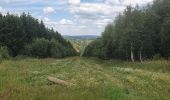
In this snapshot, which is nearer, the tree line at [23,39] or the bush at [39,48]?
the tree line at [23,39]

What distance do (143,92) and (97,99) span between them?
3.76m

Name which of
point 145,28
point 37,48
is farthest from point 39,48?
point 145,28

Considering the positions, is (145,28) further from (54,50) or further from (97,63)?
(54,50)

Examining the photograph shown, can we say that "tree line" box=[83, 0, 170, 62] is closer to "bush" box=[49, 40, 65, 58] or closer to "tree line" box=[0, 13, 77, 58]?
"tree line" box=[0, 13, 77, 58]

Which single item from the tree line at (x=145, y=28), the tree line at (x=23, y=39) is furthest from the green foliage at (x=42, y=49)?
the tree line at (x=145, y=28)

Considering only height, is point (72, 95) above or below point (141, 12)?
below

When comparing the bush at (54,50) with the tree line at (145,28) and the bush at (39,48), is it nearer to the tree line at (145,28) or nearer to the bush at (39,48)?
the bush at (39,48)

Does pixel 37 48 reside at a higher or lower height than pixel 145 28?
lower

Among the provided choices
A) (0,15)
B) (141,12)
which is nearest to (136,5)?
(141,12)

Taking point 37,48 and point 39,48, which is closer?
point 39,48

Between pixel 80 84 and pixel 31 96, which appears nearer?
pixel 31 96

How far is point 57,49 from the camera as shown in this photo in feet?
329

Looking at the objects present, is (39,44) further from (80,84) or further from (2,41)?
(80,84)

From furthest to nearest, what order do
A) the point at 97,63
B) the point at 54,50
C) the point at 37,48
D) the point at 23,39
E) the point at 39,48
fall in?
the point at 54,50
the point at 23,39
the point at 37,48
the point at 39,48
the point at 97,63
